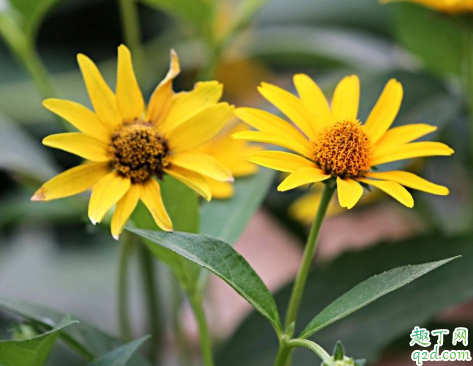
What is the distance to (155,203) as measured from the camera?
0.37m

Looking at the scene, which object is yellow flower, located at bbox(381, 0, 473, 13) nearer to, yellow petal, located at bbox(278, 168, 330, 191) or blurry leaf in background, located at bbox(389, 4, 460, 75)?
blurry leaf in background, located at bbox(389, 4, 460, 75)

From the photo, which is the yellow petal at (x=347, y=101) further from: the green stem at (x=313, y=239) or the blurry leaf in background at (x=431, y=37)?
the blurry leaf in background at (x=431, y=37)

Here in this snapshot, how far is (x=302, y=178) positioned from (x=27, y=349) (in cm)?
16

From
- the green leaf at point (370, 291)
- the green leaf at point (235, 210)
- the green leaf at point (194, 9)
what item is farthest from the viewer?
the green leaf at point (194, 9)

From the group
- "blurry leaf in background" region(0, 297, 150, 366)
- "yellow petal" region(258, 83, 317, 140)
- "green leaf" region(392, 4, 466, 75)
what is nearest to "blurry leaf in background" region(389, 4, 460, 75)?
"green leaf" region(392, 4, 466, 75)

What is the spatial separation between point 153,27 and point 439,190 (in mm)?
944

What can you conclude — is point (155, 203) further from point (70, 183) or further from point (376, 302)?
point (376, 302)

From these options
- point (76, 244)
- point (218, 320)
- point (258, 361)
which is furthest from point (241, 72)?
point (258, 361)

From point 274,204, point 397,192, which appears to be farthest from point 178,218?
point 274,204

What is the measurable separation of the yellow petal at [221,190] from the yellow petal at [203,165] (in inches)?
4.7

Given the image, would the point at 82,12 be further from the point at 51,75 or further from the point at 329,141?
the point at 329,141

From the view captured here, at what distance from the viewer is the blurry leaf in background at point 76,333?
1.26 feet

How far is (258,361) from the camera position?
0.57 m

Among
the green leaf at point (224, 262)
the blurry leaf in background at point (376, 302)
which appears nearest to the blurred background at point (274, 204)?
the blurry leaf in background at point (376, 302)
